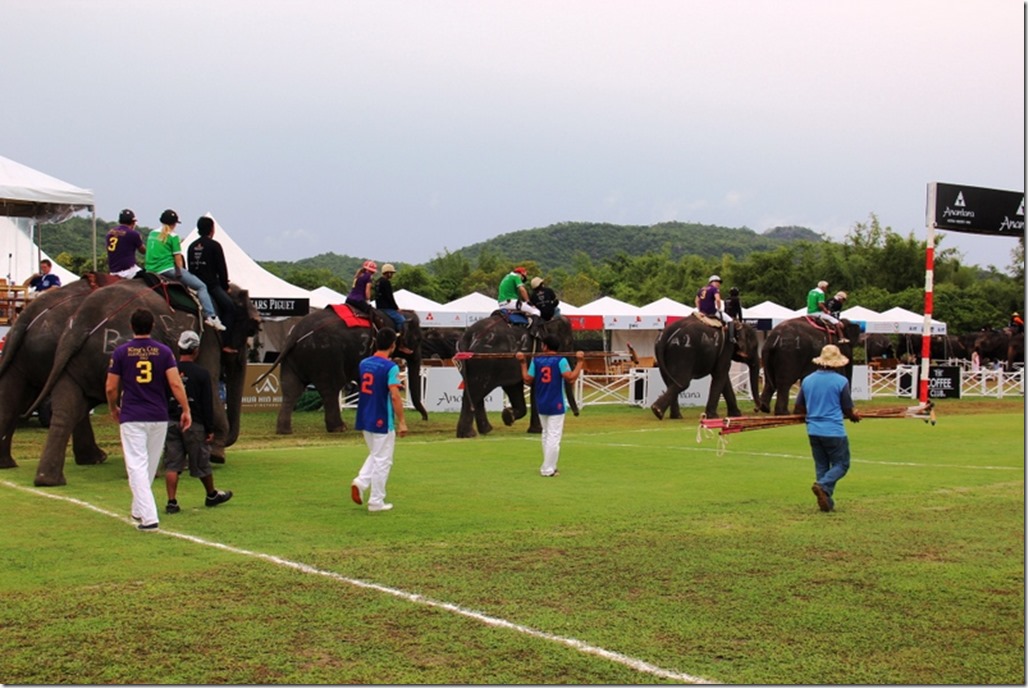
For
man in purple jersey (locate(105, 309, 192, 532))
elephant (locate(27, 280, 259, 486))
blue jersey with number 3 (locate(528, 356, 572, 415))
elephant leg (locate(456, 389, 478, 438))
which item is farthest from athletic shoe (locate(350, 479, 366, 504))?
elephant leg (locate(456, 389, 478, 438))

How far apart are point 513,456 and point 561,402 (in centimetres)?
263

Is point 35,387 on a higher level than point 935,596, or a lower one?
higher

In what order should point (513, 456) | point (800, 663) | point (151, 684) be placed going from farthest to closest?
point (513, 456) < point (800, 663) < point (151, 684)

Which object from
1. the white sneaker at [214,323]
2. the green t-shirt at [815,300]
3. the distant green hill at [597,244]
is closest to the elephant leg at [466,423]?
the white sneaker at [214,323]

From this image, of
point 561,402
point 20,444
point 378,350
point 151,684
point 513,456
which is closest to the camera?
point 151,684

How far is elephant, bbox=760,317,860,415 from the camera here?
89.2ft

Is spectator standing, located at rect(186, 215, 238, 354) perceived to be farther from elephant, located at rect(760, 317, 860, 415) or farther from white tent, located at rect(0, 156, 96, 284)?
elephant, located at rect(760, 317, 860, 415)

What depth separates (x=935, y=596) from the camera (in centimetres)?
828

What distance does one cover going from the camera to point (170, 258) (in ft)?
51.3

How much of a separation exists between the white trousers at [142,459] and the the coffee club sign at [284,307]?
1969 cm

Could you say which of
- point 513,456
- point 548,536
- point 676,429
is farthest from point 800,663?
point 676,429

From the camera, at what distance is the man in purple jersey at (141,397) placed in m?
10.8

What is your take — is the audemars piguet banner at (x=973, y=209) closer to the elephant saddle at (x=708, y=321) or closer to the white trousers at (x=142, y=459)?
the elephant saddle at (x=708, y=321)

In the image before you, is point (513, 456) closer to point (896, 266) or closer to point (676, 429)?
point (676, 429)
